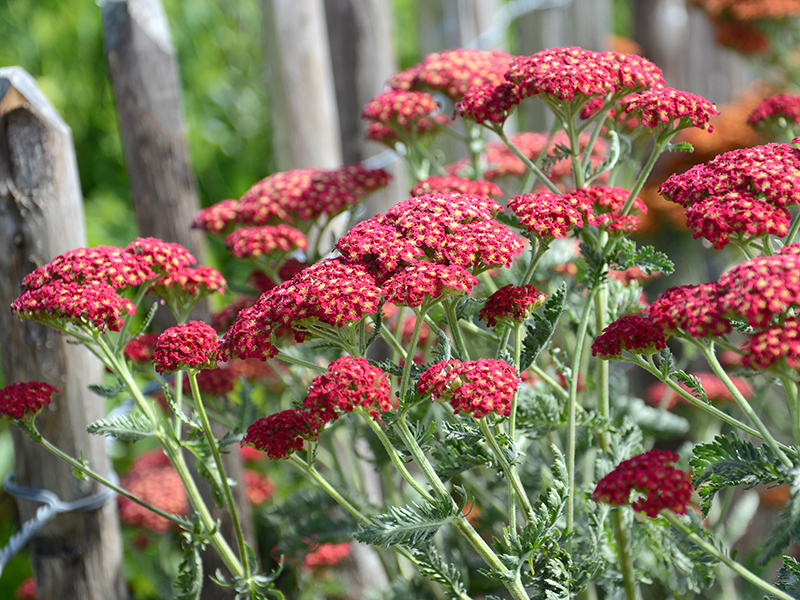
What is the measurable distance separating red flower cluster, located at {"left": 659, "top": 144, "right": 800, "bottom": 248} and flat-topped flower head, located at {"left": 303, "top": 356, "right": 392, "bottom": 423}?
0.68m

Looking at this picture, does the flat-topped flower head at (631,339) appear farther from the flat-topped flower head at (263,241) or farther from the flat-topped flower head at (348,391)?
the flat-topped flower head at (263,241)

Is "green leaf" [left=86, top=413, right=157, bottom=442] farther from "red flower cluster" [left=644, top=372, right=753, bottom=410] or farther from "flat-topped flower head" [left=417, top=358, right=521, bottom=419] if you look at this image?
"red flower cluster" [left=644, top=372, right=753, bottom=410]

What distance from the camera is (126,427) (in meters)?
1.69

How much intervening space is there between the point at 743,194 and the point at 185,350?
117 cm

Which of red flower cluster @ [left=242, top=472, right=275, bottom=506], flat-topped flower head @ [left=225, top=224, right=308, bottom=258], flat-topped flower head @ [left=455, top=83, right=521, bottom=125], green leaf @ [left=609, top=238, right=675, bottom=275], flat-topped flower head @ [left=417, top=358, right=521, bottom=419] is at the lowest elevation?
red flower cluster @ [left=242, top=472, right=275, bottom=506]

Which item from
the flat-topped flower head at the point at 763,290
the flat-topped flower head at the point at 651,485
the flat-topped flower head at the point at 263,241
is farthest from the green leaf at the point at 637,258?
the flat-topped flower head at the point at 263,241

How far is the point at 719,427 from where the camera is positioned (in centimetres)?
310

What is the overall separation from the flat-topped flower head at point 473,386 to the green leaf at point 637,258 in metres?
0.48

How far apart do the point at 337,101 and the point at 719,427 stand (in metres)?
2.23

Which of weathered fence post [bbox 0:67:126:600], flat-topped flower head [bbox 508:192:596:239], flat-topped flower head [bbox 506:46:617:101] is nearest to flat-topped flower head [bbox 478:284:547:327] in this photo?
flat-topped flower head [bbox 508:192:596:239]

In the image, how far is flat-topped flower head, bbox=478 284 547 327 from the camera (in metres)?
1.48

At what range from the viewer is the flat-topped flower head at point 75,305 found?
1.52 m

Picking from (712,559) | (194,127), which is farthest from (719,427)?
(194,127)

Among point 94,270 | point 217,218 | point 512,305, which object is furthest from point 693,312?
point 217,218
